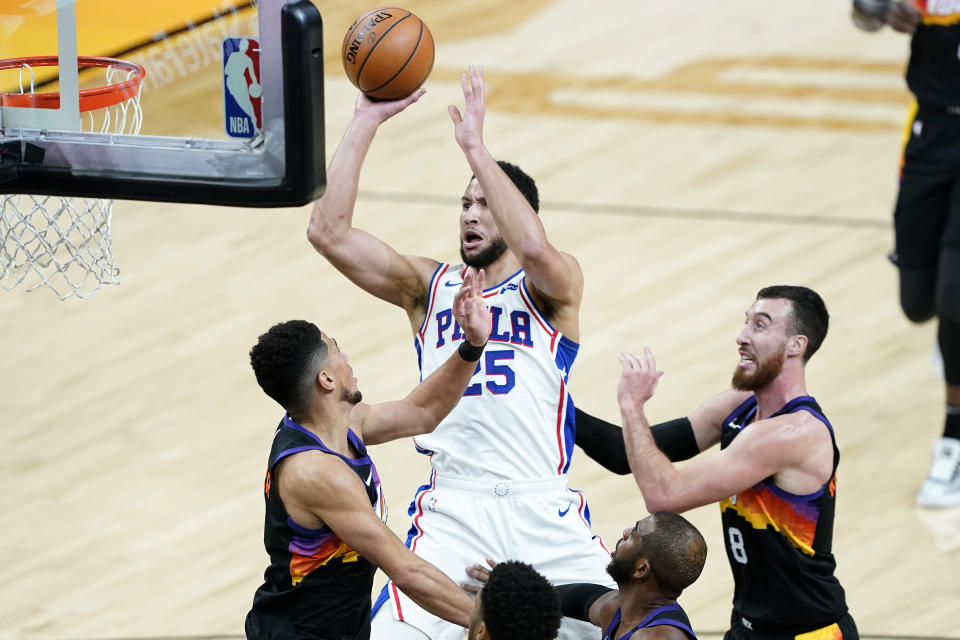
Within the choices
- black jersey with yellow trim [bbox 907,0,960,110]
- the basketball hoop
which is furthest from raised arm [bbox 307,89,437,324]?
black jersey with yellow trim [bbox 907,0,960,110]

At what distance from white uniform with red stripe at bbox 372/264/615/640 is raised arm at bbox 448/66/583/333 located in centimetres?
31

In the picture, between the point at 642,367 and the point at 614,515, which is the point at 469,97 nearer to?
the point at 642,367

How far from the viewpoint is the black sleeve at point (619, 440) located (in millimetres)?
5305

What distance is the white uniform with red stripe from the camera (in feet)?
16.8

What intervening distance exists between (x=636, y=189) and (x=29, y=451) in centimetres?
445

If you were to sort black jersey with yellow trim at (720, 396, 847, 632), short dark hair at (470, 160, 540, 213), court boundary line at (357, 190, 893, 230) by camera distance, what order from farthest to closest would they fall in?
1. court boundary line at (357, 190, 893, 230)
2. short dark hair at (470, 160, 540, 213)
3. black jersey with yellow trim at (720, 396, 847, 632)

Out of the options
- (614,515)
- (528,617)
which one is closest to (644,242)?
(614,515)

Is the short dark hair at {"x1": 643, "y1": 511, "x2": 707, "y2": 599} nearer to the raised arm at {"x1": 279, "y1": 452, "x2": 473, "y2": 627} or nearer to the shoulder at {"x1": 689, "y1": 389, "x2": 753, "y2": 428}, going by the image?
the raised arm at {"x1": 279, "y1": 452, "x2": 473, "y2": 627}

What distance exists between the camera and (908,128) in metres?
7.37

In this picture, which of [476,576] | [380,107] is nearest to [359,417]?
[476,576]

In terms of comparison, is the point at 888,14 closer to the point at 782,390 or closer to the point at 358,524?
the point at 782,390

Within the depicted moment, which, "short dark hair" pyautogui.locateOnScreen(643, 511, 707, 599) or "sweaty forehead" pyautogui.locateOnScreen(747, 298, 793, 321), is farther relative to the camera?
"sweaty forehead" pyautogui.locateOnScreen(747, 298, 793, 321)

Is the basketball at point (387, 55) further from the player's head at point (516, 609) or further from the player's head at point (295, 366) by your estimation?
the player's head at point (516, 609)

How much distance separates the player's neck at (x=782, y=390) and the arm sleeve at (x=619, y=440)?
1.71 ft
